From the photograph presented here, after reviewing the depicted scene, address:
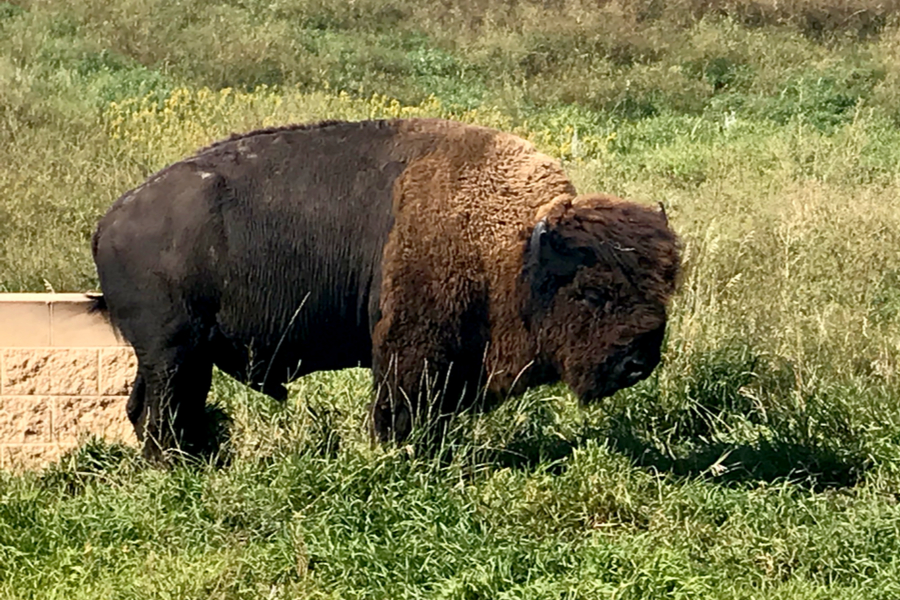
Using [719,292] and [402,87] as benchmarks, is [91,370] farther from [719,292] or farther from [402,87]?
[402,87]

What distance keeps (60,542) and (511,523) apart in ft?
6.29

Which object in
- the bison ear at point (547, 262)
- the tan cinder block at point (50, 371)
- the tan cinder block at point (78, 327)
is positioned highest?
the bison ear at point (547, 262)

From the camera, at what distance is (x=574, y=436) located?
650cm

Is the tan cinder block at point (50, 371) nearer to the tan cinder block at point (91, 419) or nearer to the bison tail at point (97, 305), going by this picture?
the tan cinder block at point (91, 419)

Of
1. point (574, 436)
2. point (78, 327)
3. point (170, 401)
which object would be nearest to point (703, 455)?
point (574, 436)

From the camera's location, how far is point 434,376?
18.7 feet

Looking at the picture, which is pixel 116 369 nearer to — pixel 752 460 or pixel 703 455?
pixel 703 455

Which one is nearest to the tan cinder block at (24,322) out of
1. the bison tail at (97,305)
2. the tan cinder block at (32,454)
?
the bison tail at (97,305)

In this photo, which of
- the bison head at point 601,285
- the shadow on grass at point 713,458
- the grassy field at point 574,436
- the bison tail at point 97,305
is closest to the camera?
the grassy field at point 574,436

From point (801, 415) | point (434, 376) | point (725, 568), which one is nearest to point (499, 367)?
point (434, 376)

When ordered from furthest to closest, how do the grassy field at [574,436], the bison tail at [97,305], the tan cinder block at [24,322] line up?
the tan cinder block at [24,322] → the bison tail at [97,305] → the grassy field at [574,436]

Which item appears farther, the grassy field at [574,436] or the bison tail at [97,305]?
the bison tail at [97,305]

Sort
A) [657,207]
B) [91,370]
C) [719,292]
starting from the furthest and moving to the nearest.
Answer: [719,292] < [91,370] < [657,207]

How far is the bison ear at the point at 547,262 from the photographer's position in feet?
18.5
